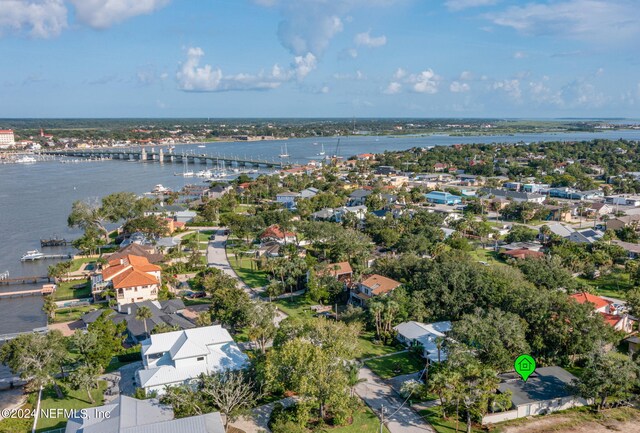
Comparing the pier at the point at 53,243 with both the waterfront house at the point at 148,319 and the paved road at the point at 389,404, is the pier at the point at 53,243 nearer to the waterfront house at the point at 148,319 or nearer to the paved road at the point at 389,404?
the waterfront house at the point at 148,319

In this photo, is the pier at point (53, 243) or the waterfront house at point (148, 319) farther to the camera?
the pier at point (53, 243)

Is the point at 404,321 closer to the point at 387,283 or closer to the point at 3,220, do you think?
the point at 387,283

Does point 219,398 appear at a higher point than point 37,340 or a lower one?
lower

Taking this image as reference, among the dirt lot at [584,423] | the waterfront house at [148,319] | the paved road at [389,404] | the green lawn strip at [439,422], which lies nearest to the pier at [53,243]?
the waterfront house at [148,319]

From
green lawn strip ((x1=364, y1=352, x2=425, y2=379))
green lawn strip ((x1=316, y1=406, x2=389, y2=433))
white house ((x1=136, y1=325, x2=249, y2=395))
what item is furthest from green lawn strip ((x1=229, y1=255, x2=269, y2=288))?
green lawn strip ((x1=316, y1=406, x2=389, y2=433))

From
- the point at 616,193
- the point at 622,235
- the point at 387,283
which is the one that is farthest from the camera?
the point at 616,193

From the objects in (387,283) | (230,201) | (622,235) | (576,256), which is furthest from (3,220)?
(622,235)

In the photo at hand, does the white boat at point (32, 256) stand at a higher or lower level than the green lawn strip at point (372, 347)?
lower
